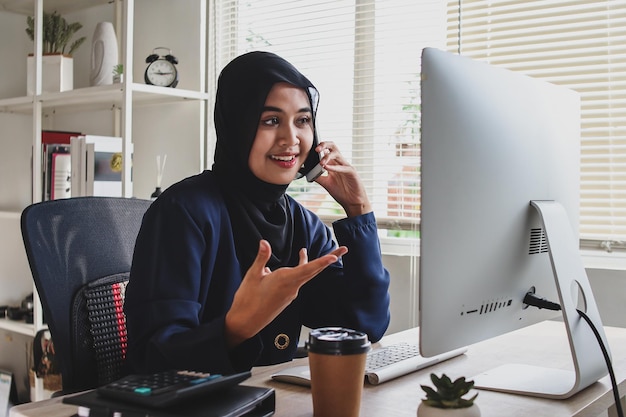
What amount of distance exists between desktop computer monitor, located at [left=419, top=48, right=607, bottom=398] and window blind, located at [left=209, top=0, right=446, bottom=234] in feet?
3.80

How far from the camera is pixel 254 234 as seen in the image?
148 cm

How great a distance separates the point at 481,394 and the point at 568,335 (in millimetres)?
173

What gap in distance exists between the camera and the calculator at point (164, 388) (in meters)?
0.81

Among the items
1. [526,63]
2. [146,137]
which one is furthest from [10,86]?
[526,63]

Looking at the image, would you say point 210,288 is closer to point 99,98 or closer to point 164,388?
point 164,388

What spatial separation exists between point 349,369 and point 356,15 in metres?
1.92

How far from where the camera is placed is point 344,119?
8.71ft

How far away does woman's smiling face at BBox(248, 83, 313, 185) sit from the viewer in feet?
4.99

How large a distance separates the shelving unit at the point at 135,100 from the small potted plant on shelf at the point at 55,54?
6 centimetres

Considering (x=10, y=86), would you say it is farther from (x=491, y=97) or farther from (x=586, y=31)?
(x=491, y=97)

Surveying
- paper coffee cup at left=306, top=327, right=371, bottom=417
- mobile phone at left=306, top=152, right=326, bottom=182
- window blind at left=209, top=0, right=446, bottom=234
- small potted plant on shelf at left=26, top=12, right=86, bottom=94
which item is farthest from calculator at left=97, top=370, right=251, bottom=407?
small potted plant on shelf at left=26, top=12, right=86, bottom=94

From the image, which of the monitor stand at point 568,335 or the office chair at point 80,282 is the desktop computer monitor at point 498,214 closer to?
the monitor stand at point 568,335

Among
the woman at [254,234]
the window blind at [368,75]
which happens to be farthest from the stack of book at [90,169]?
the woman at [254,234]

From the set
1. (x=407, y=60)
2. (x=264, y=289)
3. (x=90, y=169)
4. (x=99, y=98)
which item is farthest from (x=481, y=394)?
(x=99, y=98)
